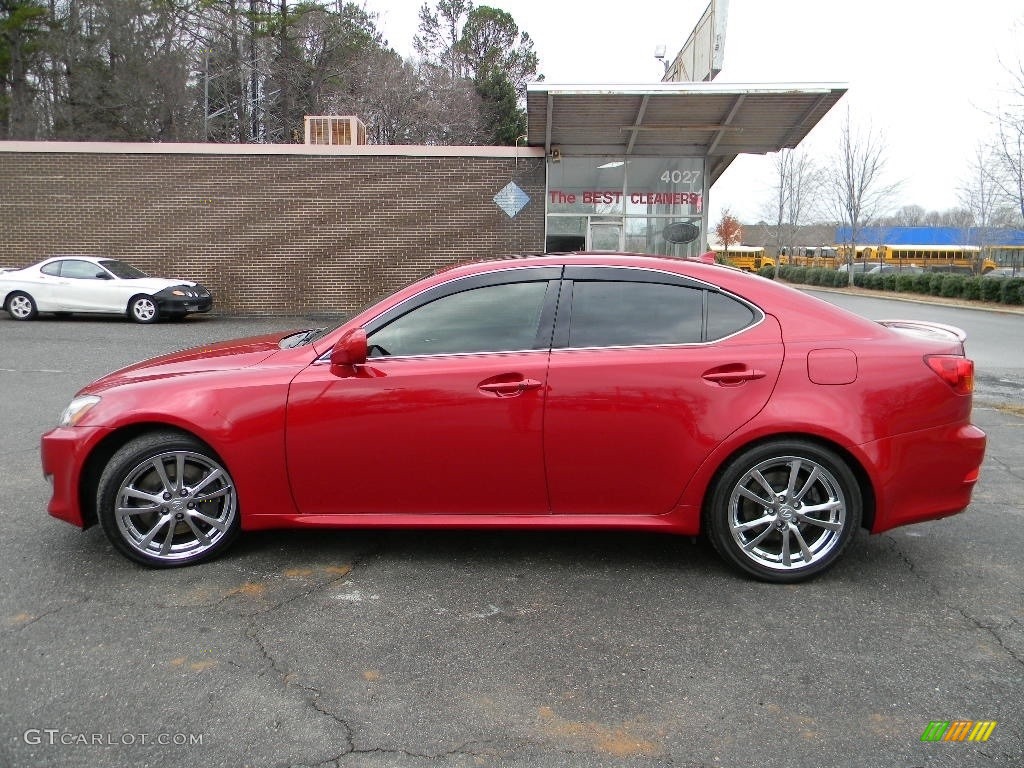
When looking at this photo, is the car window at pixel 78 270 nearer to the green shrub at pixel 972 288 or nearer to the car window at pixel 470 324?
the car window at pixel 470 324

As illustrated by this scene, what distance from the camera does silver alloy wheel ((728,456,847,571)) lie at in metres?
3.71

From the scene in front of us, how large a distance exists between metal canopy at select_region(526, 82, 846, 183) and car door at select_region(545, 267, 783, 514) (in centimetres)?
1255

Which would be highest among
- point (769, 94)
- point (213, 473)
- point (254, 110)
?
point (254, 110)

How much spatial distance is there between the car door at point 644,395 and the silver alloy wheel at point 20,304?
1631 cm

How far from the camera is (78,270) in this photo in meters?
16.5

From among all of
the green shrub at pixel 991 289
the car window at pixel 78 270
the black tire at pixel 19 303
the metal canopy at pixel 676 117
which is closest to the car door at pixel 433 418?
the metal canopy at pixel 676 117

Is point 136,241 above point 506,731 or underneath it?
above

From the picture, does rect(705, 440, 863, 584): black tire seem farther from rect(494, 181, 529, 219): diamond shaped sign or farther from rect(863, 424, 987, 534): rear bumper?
rect(494, 181, 529, 219): diamond shaped sign

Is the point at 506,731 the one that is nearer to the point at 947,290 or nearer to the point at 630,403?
the point at 630,403

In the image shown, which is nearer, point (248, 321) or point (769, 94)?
point (769, 94)

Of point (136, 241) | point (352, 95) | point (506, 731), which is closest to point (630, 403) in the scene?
point (506, 731)

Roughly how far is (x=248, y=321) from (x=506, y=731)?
16685mm

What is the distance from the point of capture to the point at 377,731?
104 inches

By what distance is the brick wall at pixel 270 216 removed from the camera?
18.8 meters
